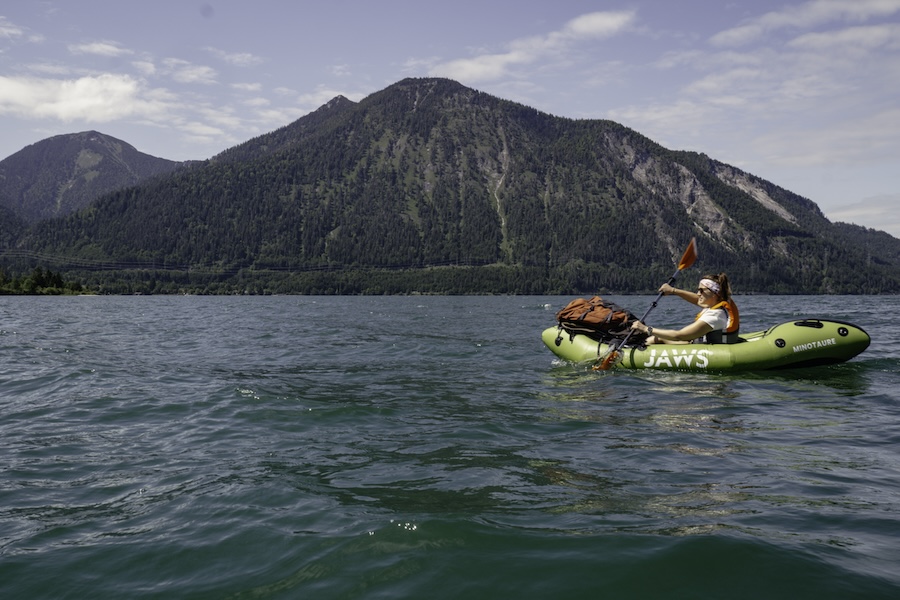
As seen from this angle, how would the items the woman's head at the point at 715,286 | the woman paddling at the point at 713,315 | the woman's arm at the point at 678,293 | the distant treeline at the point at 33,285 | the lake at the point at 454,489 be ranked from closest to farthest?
1. the lake at the point at 454,489
2. the woman's head at the point at 715,286
3. the woman paddling at the point at 713,315
4. the woman's arm at the point at 678,293
5. the distant treeline at the point at 33,285

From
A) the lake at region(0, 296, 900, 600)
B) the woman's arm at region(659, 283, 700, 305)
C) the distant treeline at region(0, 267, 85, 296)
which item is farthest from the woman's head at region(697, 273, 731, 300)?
the distant treeline at region(0, 267, 85, 296)

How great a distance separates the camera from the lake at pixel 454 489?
4402 mm

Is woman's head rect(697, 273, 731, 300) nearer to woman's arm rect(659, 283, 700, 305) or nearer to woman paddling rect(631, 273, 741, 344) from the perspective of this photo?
woman paddling rect(631, 273, 741, 344)

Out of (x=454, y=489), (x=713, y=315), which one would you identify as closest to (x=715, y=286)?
(x=713, y=315)

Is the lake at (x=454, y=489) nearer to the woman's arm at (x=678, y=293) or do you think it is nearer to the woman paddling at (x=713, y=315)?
the woman paddling at (x=713, y=315)

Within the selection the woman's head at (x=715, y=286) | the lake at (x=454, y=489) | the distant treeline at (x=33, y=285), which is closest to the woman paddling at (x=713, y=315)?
the woman's head at (x=715, y=286)

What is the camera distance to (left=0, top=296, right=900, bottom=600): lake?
4.40 m

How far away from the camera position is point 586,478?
6.64 meters

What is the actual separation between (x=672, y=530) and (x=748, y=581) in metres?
0.86

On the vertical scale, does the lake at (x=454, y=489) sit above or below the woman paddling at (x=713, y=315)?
below

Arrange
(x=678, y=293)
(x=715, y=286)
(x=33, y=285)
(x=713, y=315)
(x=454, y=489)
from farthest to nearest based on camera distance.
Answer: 1. (x=33, y=285)
2. (x=713, y=315)
3. (x=678, y=293)
4. (x=715, y=286)
5. (x=454, y=489)

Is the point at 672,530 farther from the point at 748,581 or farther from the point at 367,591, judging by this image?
the point at 367,591

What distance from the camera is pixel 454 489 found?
6.32 metres

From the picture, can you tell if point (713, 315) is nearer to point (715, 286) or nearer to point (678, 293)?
point (715, 286)
